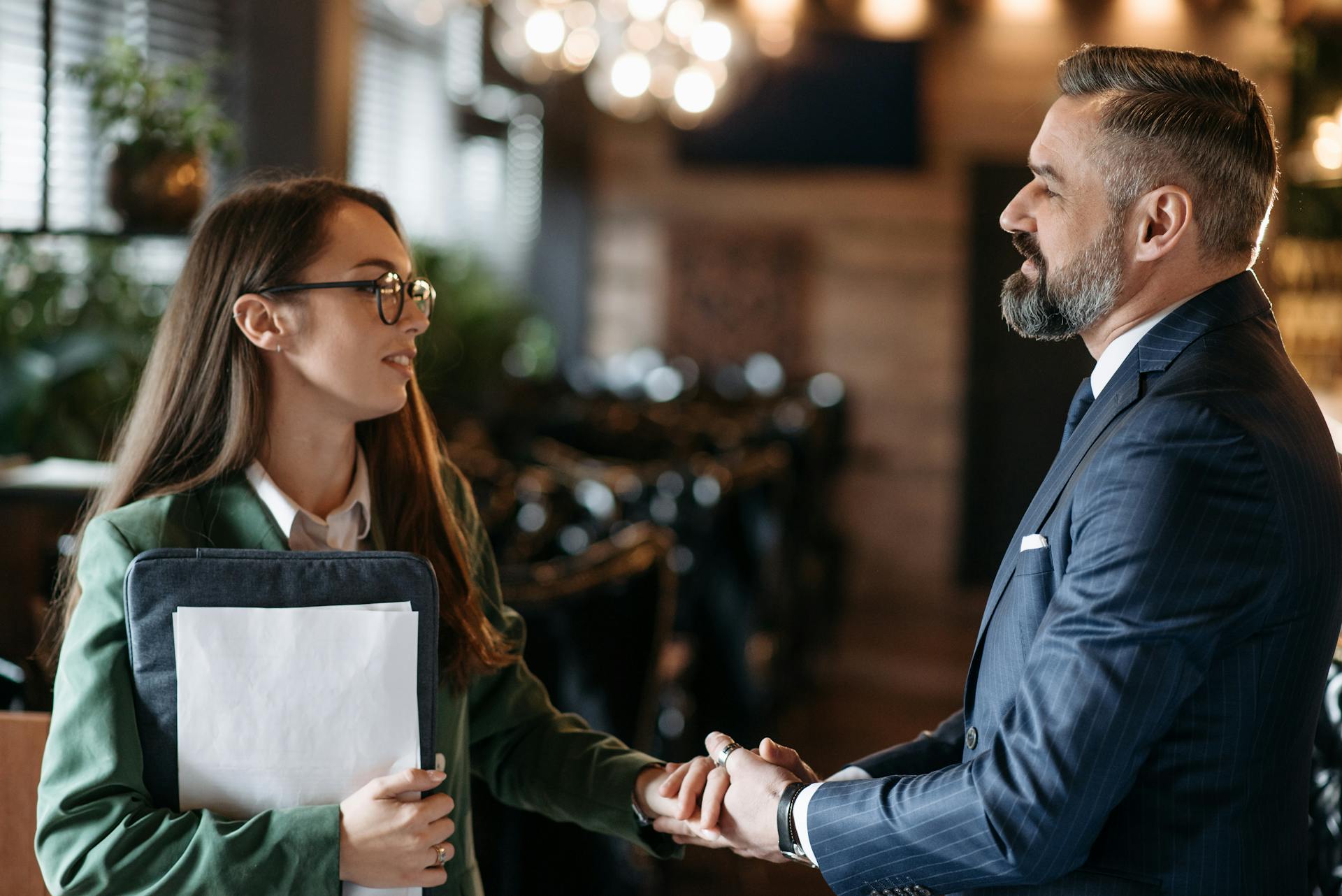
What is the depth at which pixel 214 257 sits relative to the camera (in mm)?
1517

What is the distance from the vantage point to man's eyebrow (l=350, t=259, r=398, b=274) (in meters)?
1.53

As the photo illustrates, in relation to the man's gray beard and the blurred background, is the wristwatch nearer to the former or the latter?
the man's gray beard

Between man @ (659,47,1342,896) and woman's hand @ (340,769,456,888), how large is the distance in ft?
1.36

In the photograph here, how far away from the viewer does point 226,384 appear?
151 cm

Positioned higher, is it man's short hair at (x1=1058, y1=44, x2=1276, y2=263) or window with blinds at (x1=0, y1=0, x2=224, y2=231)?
window with blinds at (x1=0, y1=0, x2=224, y2=231)

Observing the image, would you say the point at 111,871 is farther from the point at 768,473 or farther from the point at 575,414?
the point at 575,414

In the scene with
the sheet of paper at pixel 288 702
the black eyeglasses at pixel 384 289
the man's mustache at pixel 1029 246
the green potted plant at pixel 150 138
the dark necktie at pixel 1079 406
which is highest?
the green potted plant at pixel 150 138

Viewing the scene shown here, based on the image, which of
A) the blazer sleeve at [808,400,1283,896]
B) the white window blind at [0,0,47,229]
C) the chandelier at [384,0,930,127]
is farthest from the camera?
the chandelier at [384,0,930,127]

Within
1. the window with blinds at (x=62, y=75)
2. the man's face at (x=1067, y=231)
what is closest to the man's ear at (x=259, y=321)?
the man's face at (x=1067, y=231)

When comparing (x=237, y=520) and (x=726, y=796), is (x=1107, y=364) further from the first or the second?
(x=237, y=520)

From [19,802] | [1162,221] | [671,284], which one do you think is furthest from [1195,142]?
[671,284]

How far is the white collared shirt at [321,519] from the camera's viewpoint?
4.81ft

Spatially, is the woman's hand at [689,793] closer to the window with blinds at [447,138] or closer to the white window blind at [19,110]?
the white window blind at [19,110]

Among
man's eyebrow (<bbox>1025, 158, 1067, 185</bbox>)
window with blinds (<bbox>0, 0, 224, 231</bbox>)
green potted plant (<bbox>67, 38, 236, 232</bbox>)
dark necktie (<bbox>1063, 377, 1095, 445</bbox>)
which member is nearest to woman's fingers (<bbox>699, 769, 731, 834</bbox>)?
dark necktie (<bbox>1063, 377, 1095, 445</bbox>)
